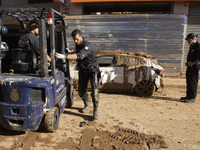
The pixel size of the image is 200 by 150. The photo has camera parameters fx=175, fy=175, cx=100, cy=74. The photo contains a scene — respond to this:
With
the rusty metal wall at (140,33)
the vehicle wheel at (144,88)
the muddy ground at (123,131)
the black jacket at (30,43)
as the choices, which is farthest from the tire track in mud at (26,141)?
the rusty metal wall at (140,33)

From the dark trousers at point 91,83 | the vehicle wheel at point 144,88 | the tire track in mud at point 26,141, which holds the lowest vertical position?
the tire track in mud at point 26,141

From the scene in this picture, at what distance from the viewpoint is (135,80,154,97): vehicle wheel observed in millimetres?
6212

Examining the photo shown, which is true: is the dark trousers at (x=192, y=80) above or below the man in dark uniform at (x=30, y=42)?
below

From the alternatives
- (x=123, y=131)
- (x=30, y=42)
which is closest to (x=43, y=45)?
(x=30, y=42)

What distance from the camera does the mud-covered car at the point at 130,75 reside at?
6133mm

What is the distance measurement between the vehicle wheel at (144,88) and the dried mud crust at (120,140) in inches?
110

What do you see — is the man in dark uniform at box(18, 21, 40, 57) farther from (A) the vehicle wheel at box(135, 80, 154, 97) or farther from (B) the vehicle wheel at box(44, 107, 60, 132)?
(A) the vehicle wheel at box(135, 80, 154, 97)

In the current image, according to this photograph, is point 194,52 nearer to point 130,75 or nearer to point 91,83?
point 130,75

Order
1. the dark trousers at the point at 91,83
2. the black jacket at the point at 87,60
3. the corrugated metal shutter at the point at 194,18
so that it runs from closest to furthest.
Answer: the black jacket at the point at 87,60 < the dark trousers at the point at 91,83 < the corrugated metal shutter at the point at 194,18

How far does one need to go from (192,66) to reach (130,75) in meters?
1.98

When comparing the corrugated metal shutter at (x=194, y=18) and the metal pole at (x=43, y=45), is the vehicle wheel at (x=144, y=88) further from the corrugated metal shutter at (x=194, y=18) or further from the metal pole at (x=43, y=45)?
the corrugated metal shutter at (x=194, y=18)

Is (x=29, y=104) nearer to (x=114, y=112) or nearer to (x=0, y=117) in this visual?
(x=0, y=117)

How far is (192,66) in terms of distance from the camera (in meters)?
5.50

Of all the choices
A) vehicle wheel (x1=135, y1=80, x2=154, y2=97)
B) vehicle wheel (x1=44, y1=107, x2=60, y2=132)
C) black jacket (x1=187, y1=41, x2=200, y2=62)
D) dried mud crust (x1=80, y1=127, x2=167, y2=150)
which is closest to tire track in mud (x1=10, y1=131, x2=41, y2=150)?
vehicle wheel (x1=44, y1=107, x2=60, y2=132)
